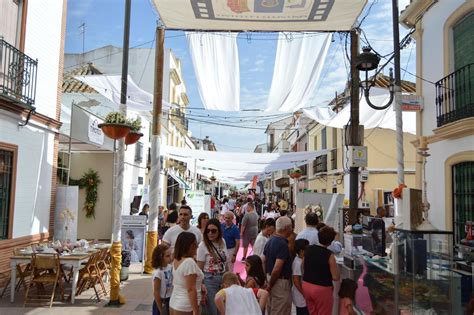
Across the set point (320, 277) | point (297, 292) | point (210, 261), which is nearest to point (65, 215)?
point (210, 261)

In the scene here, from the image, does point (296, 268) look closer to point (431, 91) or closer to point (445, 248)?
point (445, 248)

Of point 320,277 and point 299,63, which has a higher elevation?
point 299,63

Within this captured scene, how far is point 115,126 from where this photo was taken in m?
7.38

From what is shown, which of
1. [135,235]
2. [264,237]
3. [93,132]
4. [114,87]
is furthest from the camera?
[93,132]

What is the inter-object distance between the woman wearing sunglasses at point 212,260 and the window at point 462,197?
20.9 ft

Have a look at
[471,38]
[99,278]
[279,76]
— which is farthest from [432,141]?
[99,278]

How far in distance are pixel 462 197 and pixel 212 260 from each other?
6.92m

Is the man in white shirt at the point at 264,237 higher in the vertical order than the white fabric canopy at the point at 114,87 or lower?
lower

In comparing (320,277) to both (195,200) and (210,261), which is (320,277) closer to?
(210,261)

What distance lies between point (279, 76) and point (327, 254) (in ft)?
19.4

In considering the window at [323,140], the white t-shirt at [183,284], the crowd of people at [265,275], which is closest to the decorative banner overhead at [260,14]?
the crowd of people at [265,275]

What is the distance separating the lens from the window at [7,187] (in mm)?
8703

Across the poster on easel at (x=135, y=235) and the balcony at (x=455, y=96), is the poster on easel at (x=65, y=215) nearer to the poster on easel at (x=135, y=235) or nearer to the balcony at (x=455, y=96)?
the poster on easel at (x=135, y=235)

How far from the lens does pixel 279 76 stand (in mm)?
10047
